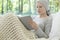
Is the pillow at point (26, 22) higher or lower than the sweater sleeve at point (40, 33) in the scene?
higher

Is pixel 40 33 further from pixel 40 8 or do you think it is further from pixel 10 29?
pixel 10 29

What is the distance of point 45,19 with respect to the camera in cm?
259

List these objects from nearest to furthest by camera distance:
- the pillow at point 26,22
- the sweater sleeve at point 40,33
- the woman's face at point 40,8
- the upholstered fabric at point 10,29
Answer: the upholstered fabric at point 10,29 → the pillow at point 26,22 → the sweater sleeve at point 40,33 → the woman's face at point 40,8

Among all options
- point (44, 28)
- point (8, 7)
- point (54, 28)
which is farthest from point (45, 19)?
point (8, 7)

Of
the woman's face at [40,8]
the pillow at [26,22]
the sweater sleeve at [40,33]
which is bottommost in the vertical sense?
the sweater sleeve at [40,33]

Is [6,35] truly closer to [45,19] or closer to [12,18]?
[12,18]

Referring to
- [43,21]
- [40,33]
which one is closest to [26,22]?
[40,33]

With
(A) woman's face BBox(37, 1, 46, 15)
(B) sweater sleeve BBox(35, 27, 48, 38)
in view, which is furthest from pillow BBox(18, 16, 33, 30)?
(A) woman's face BBox(37, 1, 46, 15)

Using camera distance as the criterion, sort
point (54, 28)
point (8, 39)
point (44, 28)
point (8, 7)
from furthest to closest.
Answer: point (8, 7)
point (44, 28)
point (54, 28)
point (8, 39)

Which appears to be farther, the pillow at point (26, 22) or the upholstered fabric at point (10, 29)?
the pillow at point (26, 22)

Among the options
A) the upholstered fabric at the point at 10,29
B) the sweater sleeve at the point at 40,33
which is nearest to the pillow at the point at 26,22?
the sweater sleeve at the point at 40,33

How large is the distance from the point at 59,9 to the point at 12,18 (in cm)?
210

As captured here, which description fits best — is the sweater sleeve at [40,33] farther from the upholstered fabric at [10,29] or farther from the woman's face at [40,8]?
the upholstered fabric at [10,29]

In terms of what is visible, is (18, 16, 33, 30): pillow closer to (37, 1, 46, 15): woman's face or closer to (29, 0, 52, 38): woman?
(29, 0, 52, 38): woman
